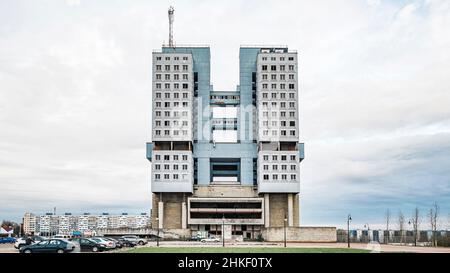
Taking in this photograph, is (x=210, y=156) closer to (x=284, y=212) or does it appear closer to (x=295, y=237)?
(x=284, y=212)

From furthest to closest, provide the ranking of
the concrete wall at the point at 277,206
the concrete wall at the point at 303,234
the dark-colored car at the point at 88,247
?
the concrete wall at the point at 277,206 → the concrete wall at the point at 303,234 → the dark-colored car at the point at 88,247

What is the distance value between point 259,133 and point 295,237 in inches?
979

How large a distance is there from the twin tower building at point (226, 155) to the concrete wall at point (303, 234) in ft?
53.1

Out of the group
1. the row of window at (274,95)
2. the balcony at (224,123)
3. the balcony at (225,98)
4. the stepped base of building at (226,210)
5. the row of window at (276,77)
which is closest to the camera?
the row of window at (274,95)

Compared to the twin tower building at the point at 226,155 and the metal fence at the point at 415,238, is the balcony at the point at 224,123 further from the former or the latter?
the metal fence at the point at 415,238

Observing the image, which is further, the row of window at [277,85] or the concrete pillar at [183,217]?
the concrete pillar at [183,217]

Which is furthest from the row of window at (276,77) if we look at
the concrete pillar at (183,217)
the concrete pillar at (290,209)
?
the concrete pillar at (183,217)

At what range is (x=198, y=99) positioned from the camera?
9338 centimetres

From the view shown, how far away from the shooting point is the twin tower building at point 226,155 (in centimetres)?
9238

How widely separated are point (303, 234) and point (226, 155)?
2953cm

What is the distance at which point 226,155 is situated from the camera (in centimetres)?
9769

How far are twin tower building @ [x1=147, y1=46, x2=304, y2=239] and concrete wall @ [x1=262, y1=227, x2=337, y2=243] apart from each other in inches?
638

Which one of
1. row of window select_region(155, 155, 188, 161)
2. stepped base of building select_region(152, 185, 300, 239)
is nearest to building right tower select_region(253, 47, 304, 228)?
stepped base of building select_region(152, 185, 300, 239)

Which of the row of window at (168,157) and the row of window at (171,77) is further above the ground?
the row of window at (171,77)
